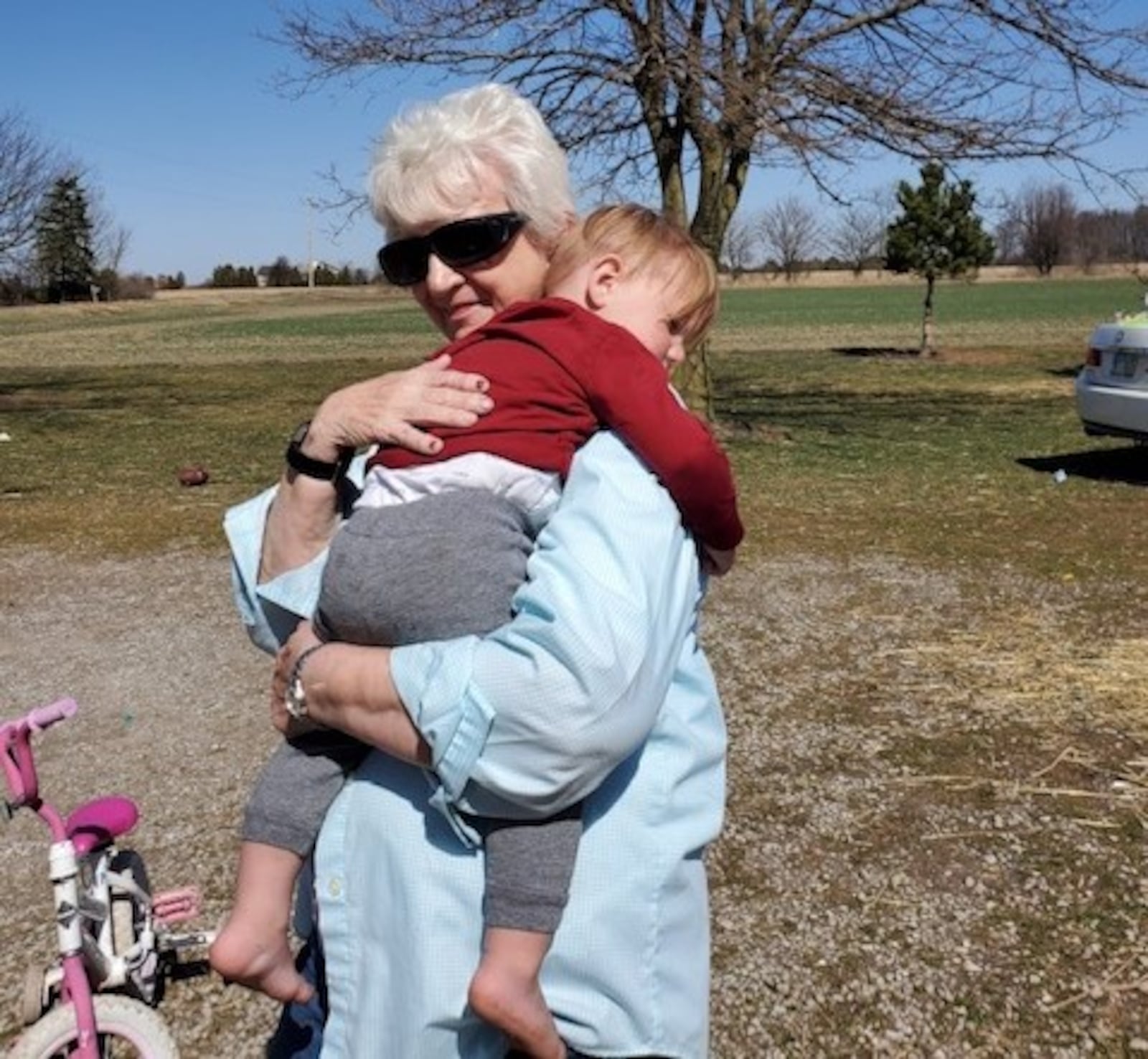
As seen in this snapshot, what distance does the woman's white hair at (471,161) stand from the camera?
4.76 feet

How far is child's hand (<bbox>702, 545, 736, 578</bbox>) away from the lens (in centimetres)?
131

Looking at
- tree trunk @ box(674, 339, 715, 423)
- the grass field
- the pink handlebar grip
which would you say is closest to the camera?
the pink handlebar grip

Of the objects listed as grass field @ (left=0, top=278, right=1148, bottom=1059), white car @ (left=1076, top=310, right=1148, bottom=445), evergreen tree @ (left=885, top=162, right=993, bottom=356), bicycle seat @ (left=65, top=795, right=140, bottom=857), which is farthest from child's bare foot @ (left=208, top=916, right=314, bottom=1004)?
evergreen tree @ (left=885, top=162, right=993, bottom=356)

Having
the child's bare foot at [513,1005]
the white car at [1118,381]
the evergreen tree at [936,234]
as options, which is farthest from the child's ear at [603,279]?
the evergreen tree at [936,234]

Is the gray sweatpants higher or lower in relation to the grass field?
higher

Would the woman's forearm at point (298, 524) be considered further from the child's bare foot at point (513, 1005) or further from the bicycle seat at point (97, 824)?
the bicycle seat at point (97, 824)

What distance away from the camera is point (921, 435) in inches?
508

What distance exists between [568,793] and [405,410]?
0.44 metres

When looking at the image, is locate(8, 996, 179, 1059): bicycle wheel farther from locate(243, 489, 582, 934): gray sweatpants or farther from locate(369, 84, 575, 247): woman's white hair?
locate(369, 84, 575, 247): woman's white hair

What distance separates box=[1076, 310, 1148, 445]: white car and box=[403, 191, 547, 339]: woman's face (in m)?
9.06

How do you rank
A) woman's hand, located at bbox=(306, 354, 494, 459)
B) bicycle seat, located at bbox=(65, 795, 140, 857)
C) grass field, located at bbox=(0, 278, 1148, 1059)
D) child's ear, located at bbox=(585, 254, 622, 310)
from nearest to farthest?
woman's hand, located at bbox=(306, 354, 494, 459), child's ear, located at bbox=(585, 254, 622, 310), bicycle seat, located at bbox=(65, 795, 140, 857), grass field, located at bbox=(0, 278, 1148, 1059)

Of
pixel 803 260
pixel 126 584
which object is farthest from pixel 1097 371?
pixel 803 260

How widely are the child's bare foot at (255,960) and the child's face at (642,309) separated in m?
0.85

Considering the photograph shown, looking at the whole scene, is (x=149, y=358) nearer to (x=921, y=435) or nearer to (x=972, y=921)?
(x=921, y=435)
